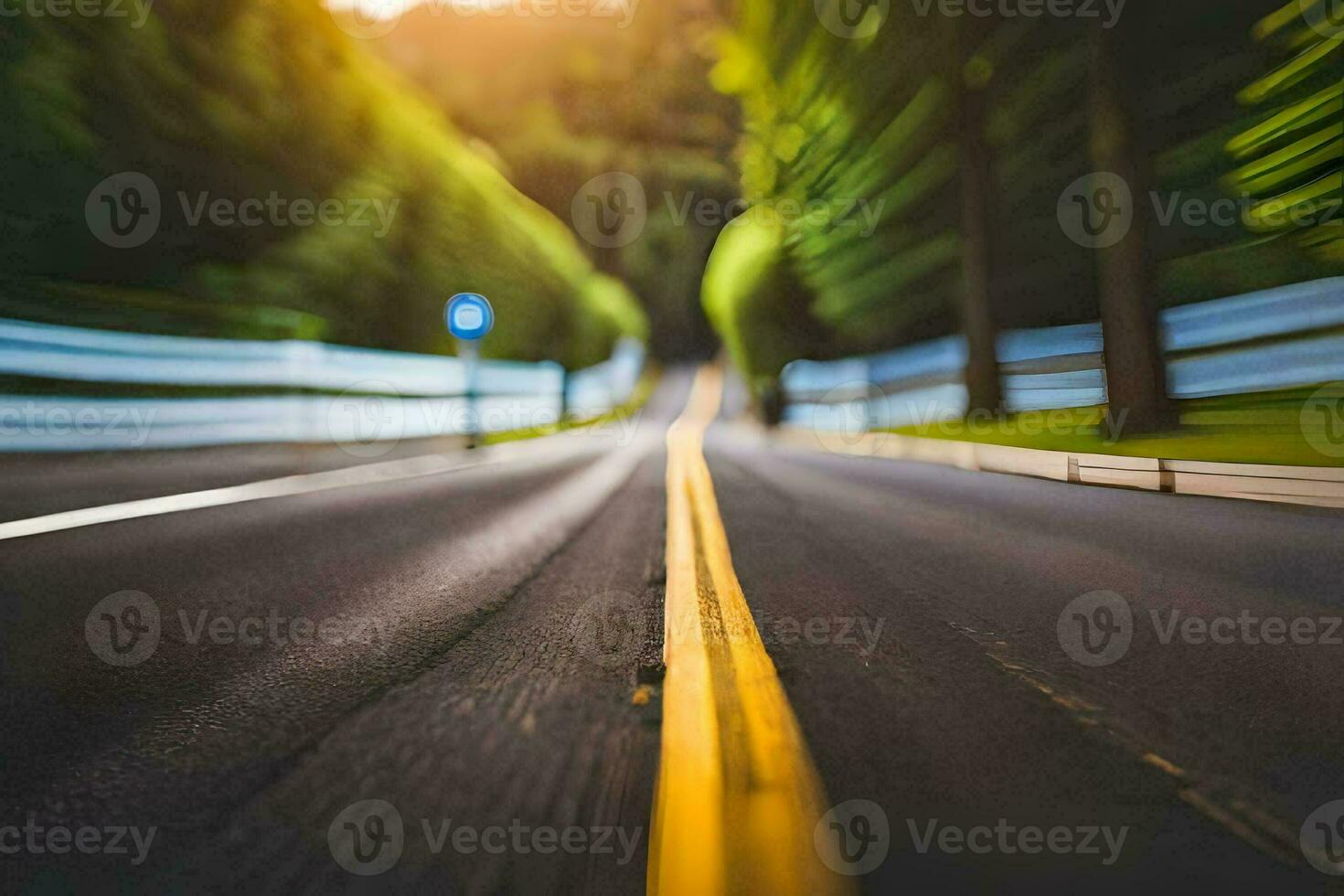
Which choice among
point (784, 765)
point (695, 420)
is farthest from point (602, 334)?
point (784, 765)

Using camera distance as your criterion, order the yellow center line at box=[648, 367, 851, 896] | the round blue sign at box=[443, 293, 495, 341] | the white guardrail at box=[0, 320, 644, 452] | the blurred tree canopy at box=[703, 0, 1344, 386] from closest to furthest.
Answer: the yellow center line at box=[648, 367, 851, 896]
the blurred tree canopy at box=[703, 0, 1344, 386]
the white guardrail at box=[0, 320, 644, 452]
the round blue sign at box=[443, 293, 495, 341]

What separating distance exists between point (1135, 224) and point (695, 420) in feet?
107

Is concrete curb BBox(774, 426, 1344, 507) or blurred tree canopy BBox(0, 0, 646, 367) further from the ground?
blurred tree canopy BBox(0, 0, 646, 367)

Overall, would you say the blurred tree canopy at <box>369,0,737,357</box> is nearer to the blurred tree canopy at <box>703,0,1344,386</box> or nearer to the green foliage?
the blurred tree canopy at <box>703,0,1344,386</box>

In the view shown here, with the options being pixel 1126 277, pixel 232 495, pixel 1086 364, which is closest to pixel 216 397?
pixel 232 495

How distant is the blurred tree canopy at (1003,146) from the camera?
700 cm

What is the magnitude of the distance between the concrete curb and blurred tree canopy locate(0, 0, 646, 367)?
39.7ft

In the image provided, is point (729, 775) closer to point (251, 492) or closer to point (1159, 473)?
point (251, 492)

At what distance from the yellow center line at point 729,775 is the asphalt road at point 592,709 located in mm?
68

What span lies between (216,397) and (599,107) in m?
66.0

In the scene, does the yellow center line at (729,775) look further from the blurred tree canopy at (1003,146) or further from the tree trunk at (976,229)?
the tree trunk at (976,229)

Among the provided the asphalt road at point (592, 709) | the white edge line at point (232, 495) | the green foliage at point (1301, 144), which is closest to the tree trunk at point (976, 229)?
the green foliage at point (1301, 144)

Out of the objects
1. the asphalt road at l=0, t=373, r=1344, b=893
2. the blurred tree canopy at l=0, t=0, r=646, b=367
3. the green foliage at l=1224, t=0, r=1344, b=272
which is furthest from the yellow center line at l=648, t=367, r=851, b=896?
the blurred tree canopy at l=0, t=0, r=646, b=367

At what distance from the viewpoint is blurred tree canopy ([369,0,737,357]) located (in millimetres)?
63562
